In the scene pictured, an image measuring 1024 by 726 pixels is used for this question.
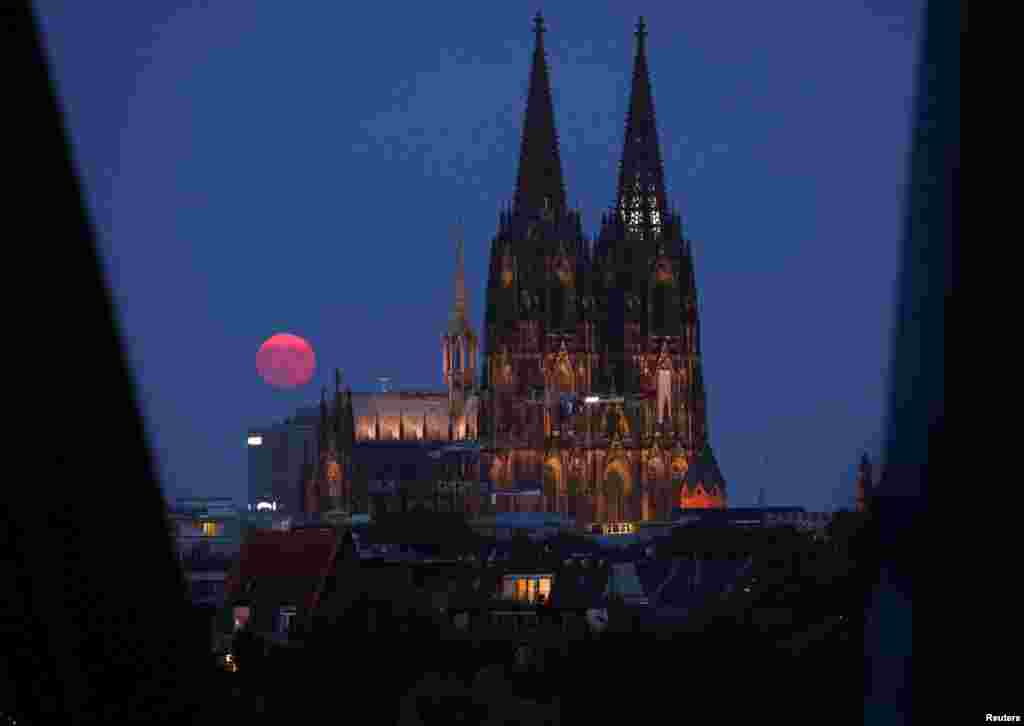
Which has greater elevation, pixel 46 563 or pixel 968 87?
pixel 968 87

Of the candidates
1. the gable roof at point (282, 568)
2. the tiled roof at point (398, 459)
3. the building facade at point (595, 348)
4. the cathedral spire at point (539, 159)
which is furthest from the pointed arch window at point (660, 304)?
the gable roof at point (282, 568)

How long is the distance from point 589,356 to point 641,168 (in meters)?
11.5

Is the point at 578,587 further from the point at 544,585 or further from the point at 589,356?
the point at 589,356

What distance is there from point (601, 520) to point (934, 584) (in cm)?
10539

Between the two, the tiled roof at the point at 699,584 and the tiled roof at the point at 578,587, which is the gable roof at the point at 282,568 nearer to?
the tiled roof at the point at 699,584

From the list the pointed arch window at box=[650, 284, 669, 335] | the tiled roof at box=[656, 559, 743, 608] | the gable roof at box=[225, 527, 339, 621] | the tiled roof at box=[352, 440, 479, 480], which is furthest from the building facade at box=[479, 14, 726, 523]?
the gable roof at box=[225, 527, 339, 621]

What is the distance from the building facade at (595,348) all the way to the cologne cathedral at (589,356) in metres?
0.08

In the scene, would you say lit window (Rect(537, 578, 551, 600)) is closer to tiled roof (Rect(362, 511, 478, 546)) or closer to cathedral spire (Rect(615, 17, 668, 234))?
tiled roof (Rect(362, 511, 478, 546))

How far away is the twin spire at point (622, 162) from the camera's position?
Answer: 104 m

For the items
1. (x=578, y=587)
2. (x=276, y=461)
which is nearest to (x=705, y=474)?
(x=276, y=461)

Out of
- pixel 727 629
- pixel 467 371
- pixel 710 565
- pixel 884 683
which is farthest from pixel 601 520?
pixel 884 683

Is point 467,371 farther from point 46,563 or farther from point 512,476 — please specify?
A: point 46,563

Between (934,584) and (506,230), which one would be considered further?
(506,230)

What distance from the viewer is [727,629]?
1062 inches
